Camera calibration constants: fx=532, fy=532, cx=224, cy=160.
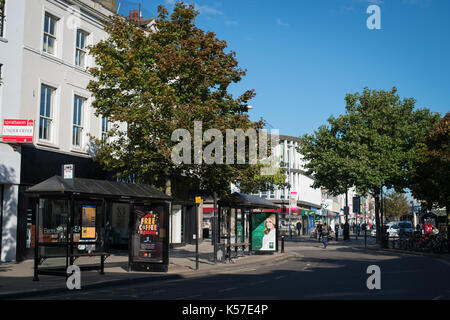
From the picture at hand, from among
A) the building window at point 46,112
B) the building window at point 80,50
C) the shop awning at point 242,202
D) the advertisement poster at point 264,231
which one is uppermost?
the building window at point 80,50

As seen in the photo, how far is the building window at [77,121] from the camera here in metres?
25.1

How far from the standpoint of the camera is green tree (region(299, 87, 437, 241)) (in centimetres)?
3872

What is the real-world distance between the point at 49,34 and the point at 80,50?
2.27 meters

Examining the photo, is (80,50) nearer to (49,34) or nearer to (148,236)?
(49,34)

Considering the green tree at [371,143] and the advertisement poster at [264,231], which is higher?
the green tree at [371,143]

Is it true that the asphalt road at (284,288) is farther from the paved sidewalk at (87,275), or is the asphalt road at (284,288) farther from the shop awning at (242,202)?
the shop awning at (242,202)

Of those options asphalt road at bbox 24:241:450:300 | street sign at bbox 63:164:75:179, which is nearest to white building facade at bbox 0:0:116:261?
street sign at bbox 63:164:75:179

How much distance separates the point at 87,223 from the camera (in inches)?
777

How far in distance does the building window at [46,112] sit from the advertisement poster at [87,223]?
5223 millimetres

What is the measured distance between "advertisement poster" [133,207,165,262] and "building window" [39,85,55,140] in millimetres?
7234

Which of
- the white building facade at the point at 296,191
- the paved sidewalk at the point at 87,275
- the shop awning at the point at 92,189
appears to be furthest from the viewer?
the white building facade at the point at 296,191

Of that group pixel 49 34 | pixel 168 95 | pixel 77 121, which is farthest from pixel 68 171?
pixel 49 34

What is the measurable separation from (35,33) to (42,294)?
529 inches

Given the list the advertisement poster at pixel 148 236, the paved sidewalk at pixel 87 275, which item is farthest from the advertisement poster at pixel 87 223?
the advertisement poster at pixel 148 236
